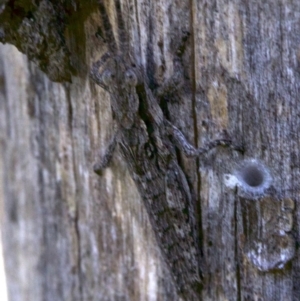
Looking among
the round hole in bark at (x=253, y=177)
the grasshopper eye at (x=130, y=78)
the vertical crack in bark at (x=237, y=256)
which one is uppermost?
the grasshopper eye at (x=130, y=78)

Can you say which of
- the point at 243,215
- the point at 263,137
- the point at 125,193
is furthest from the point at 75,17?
the point at 243,215

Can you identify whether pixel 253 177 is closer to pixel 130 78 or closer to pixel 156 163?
pixel 156 163

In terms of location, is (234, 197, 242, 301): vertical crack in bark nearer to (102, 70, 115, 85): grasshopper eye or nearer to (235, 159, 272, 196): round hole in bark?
(235, 159, 272, 196): round hole in bark

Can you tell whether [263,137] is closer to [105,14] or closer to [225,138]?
[225,138]

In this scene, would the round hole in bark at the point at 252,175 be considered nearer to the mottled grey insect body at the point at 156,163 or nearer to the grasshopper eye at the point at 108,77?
the mottled grey insect body at the point at 156,163

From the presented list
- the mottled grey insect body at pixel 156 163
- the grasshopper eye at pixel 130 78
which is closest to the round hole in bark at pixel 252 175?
the mottled grey insect body at pixel 156 163

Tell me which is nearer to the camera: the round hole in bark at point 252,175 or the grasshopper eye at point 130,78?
the round hole in bark at point 252,175

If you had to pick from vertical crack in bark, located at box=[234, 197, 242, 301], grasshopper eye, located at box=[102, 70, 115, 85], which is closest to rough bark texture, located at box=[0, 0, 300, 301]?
vertical crack in bark, located at box=[234, 197, 242, 301]

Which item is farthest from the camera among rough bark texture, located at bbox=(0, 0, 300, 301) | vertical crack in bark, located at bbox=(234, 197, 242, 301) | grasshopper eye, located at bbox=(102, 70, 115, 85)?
grasshopper eye, located at bbox=(102, 70, 115, 85)
